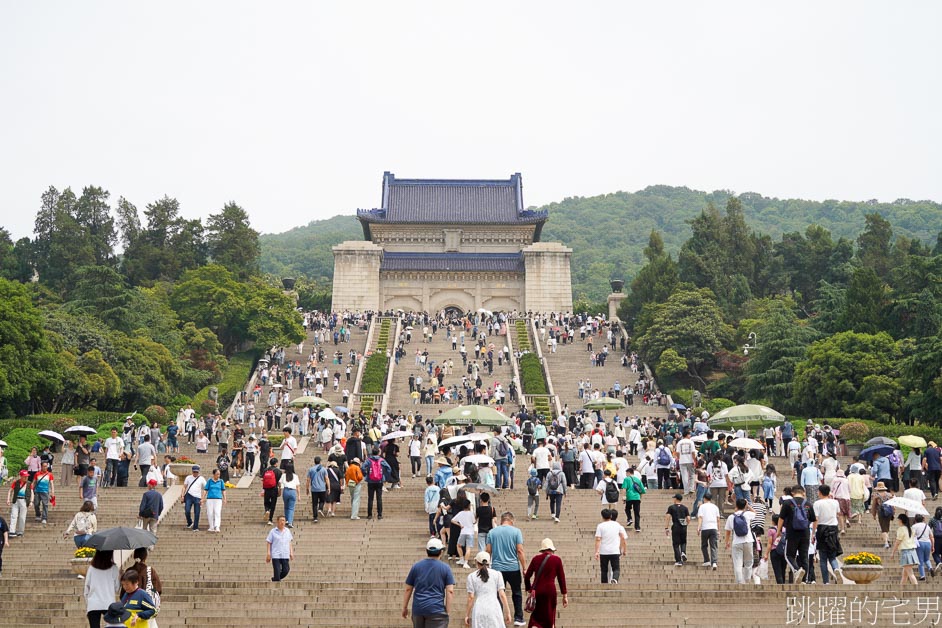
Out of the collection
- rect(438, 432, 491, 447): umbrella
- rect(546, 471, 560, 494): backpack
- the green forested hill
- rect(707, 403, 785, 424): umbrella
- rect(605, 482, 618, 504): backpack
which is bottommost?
rect(605, 482, 618, 504): backpack

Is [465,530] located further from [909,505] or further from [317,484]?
[909,505]

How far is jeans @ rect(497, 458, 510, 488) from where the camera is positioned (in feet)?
77.5

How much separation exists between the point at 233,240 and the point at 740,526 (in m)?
53.7

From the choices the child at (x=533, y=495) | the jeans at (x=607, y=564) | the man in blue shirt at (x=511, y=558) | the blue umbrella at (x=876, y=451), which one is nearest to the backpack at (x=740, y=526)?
the jeans at (x=607, y=564)

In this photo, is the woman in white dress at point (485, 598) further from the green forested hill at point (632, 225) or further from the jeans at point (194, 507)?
the green forested hill at point (632, 225)

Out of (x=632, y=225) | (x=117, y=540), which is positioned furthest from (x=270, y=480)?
(x=632, y=225)

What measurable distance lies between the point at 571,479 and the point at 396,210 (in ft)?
166

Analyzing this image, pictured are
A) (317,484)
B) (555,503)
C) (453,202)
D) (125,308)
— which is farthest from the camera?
(453,202)

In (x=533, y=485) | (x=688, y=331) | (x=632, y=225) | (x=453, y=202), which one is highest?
(x=632, y=225)

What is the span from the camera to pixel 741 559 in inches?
600

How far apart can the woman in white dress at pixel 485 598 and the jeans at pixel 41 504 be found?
11.0 metres

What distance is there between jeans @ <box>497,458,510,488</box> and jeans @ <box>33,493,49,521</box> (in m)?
8.26

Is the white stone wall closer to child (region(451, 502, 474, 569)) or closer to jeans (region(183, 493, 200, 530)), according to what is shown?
jeans (region(183, 493, 200, 530))

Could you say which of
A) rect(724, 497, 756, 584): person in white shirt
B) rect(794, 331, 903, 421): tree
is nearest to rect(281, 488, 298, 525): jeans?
rect(724, 497, 756, 584): person in white shirt
